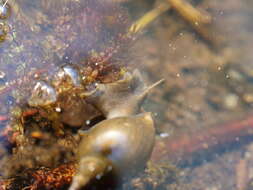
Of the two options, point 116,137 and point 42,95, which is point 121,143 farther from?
point 42,95

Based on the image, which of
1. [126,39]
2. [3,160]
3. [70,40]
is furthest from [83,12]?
[3,160]

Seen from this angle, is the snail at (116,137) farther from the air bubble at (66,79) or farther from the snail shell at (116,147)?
the air bubble at (66,79)

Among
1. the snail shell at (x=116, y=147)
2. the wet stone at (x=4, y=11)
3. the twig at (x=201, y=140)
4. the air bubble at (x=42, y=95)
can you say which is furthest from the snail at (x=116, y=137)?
the wet stone at (x=4, y=11)

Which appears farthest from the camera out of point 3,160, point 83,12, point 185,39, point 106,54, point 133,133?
point 185,39

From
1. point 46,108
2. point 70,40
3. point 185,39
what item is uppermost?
point 70,40

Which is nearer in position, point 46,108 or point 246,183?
point 46,108

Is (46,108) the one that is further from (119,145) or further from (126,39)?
(126,39)
